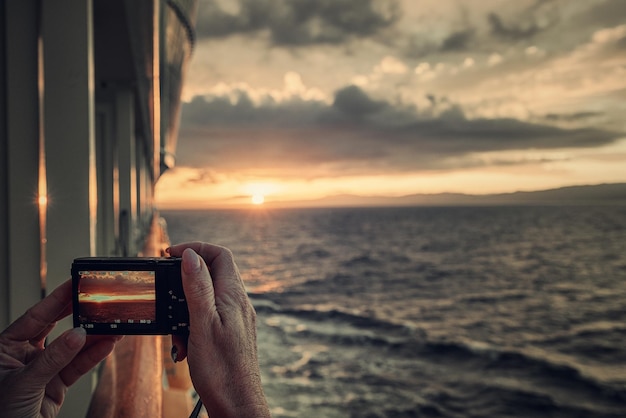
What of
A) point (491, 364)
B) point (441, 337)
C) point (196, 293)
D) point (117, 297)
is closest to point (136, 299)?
point (117, 297)

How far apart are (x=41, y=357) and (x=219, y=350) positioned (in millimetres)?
275

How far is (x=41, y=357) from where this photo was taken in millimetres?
755

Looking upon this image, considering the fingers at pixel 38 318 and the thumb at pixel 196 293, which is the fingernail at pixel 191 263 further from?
the fingers at pixel 38 318

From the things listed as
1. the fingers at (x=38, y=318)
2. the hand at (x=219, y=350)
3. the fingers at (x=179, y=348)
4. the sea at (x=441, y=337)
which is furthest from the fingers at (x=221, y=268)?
the sea at (x=441, y=337)

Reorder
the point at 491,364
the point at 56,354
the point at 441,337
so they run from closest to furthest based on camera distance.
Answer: the point at 56,354 < the point at 491,364 < the point at 441,337

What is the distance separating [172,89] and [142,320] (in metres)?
17.7

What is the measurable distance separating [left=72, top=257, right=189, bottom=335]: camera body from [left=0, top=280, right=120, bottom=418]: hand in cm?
6

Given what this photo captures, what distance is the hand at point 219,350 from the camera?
84cm

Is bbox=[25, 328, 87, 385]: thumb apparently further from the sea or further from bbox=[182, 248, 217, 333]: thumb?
the sea

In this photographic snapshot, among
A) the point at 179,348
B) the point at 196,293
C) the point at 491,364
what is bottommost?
the point at 491,364

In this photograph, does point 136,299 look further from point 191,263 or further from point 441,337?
point 441,337

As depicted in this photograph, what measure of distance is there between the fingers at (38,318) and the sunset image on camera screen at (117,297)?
64mm

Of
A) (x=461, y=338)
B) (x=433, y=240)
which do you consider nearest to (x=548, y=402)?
(x=461, y=338)

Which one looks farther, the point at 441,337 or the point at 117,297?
the point at 441,337
